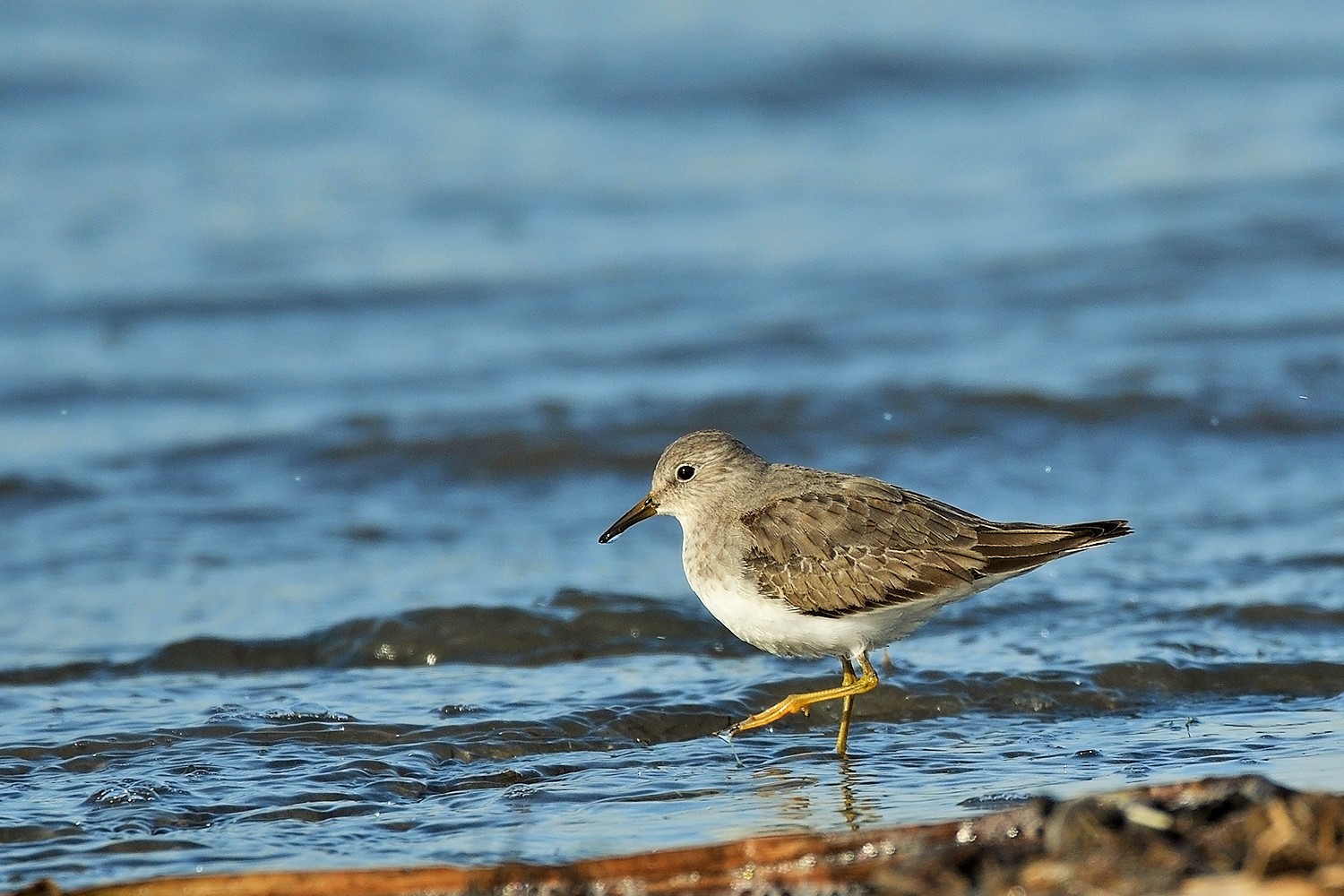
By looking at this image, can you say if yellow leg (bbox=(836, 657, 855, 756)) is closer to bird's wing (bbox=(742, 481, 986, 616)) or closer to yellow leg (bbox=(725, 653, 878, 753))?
yellow leg (bbox=(725, 653, 878, 753))

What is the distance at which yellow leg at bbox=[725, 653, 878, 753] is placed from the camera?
20.5 feet

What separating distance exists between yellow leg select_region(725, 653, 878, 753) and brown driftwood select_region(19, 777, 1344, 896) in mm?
1941

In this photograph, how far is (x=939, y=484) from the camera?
9781 millimetres

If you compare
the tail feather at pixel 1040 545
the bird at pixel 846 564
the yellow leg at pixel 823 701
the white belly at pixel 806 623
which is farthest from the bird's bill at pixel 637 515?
the tail feather at pixel 1040 545

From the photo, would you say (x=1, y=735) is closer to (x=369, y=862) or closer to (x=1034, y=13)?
(x=369, y=862)

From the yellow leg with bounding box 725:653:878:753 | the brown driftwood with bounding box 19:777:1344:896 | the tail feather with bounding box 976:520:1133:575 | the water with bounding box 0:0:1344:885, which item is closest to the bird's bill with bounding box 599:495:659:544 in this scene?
the water with bounding box 0:0:1344:885

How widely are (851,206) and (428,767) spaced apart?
10.6m

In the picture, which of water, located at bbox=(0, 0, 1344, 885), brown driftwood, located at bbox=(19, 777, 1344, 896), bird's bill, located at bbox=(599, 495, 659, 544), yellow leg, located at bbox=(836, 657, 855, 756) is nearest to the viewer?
brown driftwood, located at bbox=(19, 777, 1344, 896)

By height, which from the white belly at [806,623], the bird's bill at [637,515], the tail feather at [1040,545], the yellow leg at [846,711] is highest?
the bird's bill at [637,515]

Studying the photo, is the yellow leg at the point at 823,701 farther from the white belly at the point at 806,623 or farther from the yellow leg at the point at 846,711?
the white belly at the point at 806,623

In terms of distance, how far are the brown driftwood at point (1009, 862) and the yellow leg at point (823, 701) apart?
1941 millimetres

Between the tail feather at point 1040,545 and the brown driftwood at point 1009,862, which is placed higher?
the tail feather at point 1040,545

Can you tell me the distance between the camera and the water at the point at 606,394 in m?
6.01

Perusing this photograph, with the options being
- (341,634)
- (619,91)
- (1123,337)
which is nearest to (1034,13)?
(619,91)
